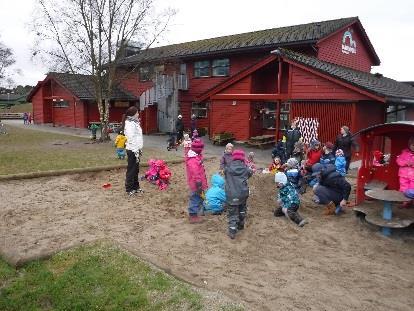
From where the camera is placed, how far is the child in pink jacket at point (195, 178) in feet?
25.1

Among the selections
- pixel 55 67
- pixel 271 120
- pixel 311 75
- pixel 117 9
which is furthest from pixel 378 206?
pixel 55 67

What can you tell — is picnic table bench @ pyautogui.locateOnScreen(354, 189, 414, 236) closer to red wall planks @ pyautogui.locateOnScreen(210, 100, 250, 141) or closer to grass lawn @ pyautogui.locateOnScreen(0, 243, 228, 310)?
A: grass lawn @ pyautogui.locateOnScreen(0, 243, 228, 310)

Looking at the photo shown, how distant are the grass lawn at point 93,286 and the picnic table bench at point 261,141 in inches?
573

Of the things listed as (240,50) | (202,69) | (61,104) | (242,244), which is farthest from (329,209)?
(61,104)

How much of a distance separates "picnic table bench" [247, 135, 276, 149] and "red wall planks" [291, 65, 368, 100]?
10.0ft

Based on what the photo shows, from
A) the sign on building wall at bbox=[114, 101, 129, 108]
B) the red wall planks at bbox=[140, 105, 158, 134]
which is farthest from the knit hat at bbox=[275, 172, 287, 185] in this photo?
the sign on building wall at bbox=[114, 101, 129, 108]

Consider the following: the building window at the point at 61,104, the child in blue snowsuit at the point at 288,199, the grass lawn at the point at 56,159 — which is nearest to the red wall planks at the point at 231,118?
the grass lawn at the point at 56,159

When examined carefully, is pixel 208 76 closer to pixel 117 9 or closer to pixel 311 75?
pixel 117 9

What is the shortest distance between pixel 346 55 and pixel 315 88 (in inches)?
396

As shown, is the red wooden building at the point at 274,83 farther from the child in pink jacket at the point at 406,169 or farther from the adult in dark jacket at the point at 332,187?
the adult in dark jacket at the point at 332,187

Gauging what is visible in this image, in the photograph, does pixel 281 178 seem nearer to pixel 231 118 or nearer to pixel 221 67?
pixel 231 118

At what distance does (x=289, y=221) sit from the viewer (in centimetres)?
804

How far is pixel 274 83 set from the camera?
2150cm

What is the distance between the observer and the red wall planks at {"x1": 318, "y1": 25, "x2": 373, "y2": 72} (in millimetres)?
22750
